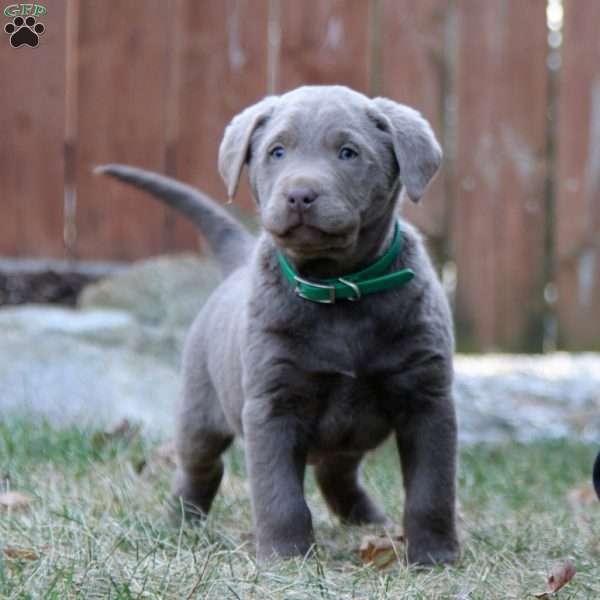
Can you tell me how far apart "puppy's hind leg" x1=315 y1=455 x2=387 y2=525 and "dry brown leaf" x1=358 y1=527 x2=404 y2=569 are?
403mm

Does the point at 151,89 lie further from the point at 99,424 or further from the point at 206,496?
the point at 206,496

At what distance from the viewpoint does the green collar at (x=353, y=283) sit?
10.3 feet

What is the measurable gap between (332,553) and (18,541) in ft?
2.73

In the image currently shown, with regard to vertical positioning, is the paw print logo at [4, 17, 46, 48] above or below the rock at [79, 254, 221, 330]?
above

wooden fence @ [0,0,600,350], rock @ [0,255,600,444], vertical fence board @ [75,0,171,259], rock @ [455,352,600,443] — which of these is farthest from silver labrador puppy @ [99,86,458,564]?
vertical fence board @ [75,0,171,259]

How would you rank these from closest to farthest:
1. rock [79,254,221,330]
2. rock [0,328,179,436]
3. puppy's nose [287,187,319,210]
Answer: puppy's nose [287,187,319,210]
rock [0,328,179,436]
rock [79,254,221,330]

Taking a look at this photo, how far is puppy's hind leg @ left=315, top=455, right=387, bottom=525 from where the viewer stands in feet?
12.3

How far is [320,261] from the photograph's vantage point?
10.4 feet

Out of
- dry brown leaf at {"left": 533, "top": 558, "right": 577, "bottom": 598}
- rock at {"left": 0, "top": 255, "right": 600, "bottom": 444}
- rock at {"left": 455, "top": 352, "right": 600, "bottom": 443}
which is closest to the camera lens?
dry brown leaf at {"left": 533, "top": 558, "right": 577, "bottom": 598}

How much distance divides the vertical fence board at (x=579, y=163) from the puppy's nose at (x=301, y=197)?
3.50 meters

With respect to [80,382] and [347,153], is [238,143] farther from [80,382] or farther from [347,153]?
[80,382]

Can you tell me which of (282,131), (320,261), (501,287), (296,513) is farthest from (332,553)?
(501,287)

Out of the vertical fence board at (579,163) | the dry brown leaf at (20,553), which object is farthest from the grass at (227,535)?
the vertical fence board at (579,163)

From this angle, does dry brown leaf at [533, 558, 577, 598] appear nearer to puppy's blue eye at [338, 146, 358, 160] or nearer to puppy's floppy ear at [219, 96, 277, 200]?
puppy's blue eye at [338, 146, 358, 160]
